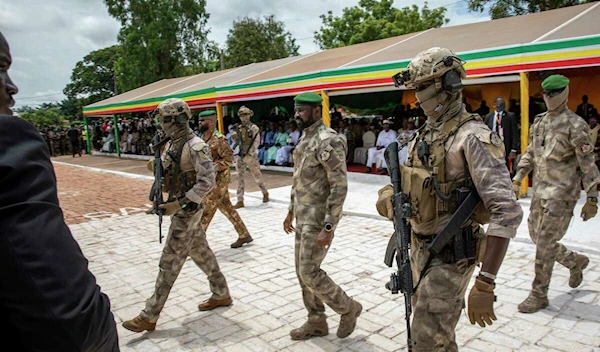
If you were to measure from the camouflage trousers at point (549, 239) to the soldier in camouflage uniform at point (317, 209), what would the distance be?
1.72 m

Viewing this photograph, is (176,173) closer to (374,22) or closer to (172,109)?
(172,109)

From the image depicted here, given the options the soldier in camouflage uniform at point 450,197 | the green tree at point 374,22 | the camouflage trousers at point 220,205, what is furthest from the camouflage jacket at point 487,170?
the green tree at point 374,22

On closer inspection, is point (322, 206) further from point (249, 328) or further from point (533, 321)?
point (533, 321)

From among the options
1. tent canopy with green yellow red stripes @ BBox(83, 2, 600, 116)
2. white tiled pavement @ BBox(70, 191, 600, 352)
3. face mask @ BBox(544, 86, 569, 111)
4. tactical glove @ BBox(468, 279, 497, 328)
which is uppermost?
tent canopy with green yellow red stripes @ BBox(83, 2, 600, 116)

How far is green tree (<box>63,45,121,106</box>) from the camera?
6894cm

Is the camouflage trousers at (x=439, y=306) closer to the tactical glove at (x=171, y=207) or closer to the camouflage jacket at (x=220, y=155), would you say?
the tactical glove at (x=171, y=207)

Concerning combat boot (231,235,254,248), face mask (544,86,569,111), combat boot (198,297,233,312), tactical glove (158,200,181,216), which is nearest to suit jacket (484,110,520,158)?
face mask (544,86,569,111)

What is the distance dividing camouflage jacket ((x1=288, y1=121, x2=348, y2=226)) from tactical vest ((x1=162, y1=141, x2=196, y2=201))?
3.42 ft

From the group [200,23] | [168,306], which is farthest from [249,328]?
[200,23]

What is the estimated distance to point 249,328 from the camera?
400 cm

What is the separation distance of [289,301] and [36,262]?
374 centimetres

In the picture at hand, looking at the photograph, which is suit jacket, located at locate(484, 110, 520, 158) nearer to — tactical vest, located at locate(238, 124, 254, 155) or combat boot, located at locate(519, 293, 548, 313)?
tactical vest, located at locate(238, 124, 254, 155)

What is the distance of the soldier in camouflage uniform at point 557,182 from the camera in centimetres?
402

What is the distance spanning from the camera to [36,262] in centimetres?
99
